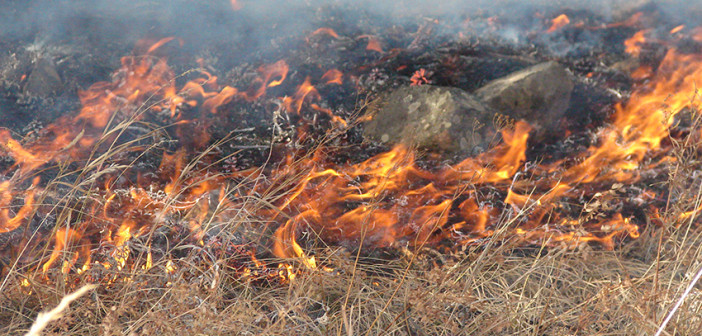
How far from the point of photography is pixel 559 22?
4.21 metres

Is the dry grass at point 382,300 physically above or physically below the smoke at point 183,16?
below

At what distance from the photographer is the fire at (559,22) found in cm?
418

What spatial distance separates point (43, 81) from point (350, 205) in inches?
84.4

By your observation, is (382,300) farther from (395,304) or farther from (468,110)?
(468,110)

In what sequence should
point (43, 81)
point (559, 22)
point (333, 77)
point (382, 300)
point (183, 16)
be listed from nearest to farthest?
1. point (382, 300)
2. point (43, 81)
3. point (333, 77)
4. point (183, 16)
5. point (559, 22)

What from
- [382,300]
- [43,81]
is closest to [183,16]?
[43,81]

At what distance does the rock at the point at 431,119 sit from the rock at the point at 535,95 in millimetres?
159

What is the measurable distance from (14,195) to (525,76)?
9.92ft

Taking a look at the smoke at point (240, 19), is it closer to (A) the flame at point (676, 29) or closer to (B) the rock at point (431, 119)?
(A) the flame at point (676, 29)

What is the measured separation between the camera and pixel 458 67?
361 cm

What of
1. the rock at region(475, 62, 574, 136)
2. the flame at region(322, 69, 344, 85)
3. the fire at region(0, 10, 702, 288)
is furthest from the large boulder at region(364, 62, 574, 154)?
the flame at region(322, 69, 344, 85)

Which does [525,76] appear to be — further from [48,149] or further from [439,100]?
[48,149]

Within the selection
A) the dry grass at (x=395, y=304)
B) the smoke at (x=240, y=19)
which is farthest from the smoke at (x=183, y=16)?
the dry grass at (x=395, y=304)

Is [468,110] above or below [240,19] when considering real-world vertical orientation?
below
